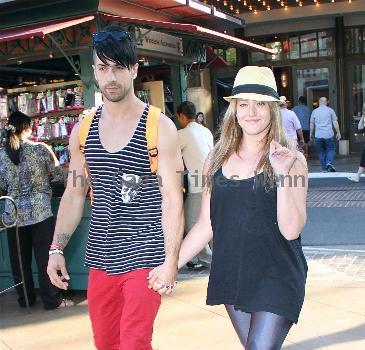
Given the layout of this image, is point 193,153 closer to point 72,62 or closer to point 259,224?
point 72,62

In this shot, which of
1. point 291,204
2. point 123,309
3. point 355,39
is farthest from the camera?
point 355,39

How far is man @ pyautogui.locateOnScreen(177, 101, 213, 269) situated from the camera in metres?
6.46

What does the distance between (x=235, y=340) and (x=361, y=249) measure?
9.92 feet

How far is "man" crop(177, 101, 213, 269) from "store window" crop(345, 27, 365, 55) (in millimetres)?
11147

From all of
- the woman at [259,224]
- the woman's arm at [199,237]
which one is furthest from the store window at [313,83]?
the woman's arm at [199,237]

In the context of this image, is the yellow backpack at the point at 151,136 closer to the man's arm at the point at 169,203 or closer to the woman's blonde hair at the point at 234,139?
the man's arm at the point at 169,203

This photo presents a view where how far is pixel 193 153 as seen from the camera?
6469mm

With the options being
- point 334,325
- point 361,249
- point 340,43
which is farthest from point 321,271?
point 340,43

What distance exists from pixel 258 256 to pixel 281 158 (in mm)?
440

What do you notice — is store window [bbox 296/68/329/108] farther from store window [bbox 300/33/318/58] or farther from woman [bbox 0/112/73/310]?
woman [bbox 0/112/73/310]

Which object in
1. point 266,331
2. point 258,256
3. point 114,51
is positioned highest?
point 114,51

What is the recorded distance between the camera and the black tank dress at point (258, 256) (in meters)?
2.68

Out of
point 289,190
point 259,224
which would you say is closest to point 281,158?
point 289,190

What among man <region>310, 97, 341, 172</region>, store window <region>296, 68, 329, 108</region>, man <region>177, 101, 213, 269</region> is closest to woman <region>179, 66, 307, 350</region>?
man <region>177, 101, 213, 269</region>
